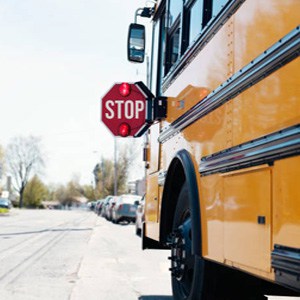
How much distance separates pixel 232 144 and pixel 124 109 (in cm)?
221

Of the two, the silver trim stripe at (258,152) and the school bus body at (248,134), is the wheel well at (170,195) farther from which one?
the silver trim stripe at (258,152)

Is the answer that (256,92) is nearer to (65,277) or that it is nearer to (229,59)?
(229,59)

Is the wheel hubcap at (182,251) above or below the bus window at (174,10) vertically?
below

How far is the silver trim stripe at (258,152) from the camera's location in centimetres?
219

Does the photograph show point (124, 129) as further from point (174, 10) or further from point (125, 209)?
point (125, 209)

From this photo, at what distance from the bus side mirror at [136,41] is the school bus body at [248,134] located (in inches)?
58.3

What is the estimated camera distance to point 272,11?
8.10 ft

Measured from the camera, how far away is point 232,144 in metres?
2.91

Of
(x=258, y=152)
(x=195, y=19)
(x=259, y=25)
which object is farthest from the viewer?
(x=195, y=19)

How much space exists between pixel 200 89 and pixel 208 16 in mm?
487

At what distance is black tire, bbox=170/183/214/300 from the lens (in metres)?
3.68

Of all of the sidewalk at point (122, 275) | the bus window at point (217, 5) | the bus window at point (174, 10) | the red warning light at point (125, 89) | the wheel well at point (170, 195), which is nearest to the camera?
the bus window at point (217, 5)

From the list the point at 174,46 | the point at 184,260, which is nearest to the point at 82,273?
the point at 184,260

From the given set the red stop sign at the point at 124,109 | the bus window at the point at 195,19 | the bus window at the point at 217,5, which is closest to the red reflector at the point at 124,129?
the red stop sign at the point at 124,109
